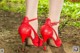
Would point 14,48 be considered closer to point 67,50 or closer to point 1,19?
point 67,50

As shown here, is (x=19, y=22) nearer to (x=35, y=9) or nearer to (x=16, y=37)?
(x=16, y=37)

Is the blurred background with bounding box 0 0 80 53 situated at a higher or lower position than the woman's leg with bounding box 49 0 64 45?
lower

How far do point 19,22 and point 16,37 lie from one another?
1.28 feet

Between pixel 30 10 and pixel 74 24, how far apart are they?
0.80 meters

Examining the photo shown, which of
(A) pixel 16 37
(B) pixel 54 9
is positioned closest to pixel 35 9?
(B) pixel 54 9

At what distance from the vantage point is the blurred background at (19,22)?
2.00 metres

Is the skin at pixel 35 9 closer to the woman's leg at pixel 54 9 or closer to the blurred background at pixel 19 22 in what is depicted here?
the woman's leg at pixel 54 9

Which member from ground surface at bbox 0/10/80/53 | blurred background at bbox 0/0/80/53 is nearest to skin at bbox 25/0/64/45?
ground surface at bbox 0/10/80/53

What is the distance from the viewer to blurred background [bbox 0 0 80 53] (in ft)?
6.57

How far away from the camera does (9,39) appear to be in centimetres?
206

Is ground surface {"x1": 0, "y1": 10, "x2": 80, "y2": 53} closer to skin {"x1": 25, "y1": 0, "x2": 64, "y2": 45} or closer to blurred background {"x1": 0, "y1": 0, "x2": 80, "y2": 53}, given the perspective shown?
blurred background {"x1": 0, "y1": 0, "x2": 80, "y2": 53}

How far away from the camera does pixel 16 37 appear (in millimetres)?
2115

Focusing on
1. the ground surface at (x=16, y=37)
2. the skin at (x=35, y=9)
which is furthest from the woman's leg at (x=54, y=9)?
the ground surface at (x=16, y=37)

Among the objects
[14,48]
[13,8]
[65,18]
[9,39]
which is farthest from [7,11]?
[14,48]
